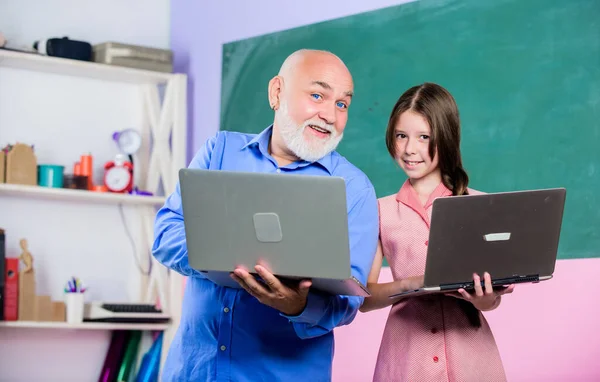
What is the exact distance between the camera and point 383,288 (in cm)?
223

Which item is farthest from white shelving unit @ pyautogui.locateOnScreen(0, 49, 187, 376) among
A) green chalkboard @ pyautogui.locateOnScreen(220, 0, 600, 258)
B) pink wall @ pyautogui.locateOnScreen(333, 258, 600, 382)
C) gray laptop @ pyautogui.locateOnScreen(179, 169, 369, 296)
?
gray laptop @ pyautogui.locateOnScreen(179, 169, 369, 296)

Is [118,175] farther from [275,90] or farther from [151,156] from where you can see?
[275,90]

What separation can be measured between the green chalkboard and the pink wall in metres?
0.11

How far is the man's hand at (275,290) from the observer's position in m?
1.72

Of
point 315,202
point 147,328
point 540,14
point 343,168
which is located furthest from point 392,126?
point 147,328

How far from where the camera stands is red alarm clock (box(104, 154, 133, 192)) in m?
4.43

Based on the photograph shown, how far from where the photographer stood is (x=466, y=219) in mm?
1902

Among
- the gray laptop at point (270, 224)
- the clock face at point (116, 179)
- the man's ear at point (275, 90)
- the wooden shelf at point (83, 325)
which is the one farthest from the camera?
the clock face at point (116, 179)

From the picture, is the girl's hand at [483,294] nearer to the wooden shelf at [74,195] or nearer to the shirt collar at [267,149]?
the shirt collar at [267,149]

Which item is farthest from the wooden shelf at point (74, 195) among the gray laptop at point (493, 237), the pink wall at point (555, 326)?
the gray laptop at point (493, 237)

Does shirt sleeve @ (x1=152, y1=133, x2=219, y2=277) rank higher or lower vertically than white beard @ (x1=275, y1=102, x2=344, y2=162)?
lower

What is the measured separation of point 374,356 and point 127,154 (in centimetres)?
190

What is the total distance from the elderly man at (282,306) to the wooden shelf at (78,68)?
7.75 feet

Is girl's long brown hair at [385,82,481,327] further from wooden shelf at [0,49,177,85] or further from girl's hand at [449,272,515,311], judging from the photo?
wooden shelf at [0,49,177,85]
